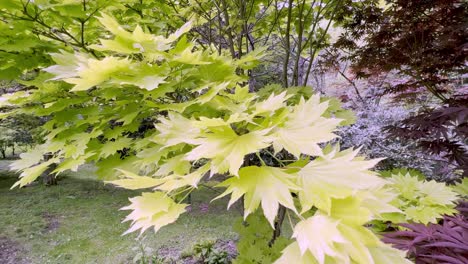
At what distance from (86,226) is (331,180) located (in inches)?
207

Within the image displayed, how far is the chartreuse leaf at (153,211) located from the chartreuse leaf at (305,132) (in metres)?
0.27

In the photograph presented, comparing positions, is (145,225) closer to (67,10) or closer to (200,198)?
(67,10)

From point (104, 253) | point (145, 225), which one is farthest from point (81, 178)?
point (145, 225)

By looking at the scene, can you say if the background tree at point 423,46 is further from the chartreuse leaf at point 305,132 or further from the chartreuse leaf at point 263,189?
the chartreuse leaf at point 263,189

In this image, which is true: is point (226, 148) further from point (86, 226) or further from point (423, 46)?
point (86, 226)

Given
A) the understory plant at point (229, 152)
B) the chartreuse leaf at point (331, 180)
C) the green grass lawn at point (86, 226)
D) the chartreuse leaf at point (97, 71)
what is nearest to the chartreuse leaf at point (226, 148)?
the understory plant at point (229, 152)

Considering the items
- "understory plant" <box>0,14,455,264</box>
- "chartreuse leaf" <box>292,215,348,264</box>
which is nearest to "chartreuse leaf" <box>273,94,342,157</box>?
"understory plant" <box>0,14,455,264</box>

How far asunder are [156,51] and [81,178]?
8.12m

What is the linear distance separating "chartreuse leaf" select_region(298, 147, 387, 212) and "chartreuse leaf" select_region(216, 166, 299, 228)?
3cm

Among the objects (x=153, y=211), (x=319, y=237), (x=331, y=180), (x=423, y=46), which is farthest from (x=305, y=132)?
(x=423, y=46)

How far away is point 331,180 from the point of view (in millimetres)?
601

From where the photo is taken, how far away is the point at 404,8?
2.64 meters

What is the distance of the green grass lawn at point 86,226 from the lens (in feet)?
13.4

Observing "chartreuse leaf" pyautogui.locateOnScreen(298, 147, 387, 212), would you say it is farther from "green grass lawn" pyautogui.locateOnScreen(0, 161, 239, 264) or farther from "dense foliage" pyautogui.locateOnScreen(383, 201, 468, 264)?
"green grass lawn" pyautogui.locateOnScreen(0, 161, 239, 264)
